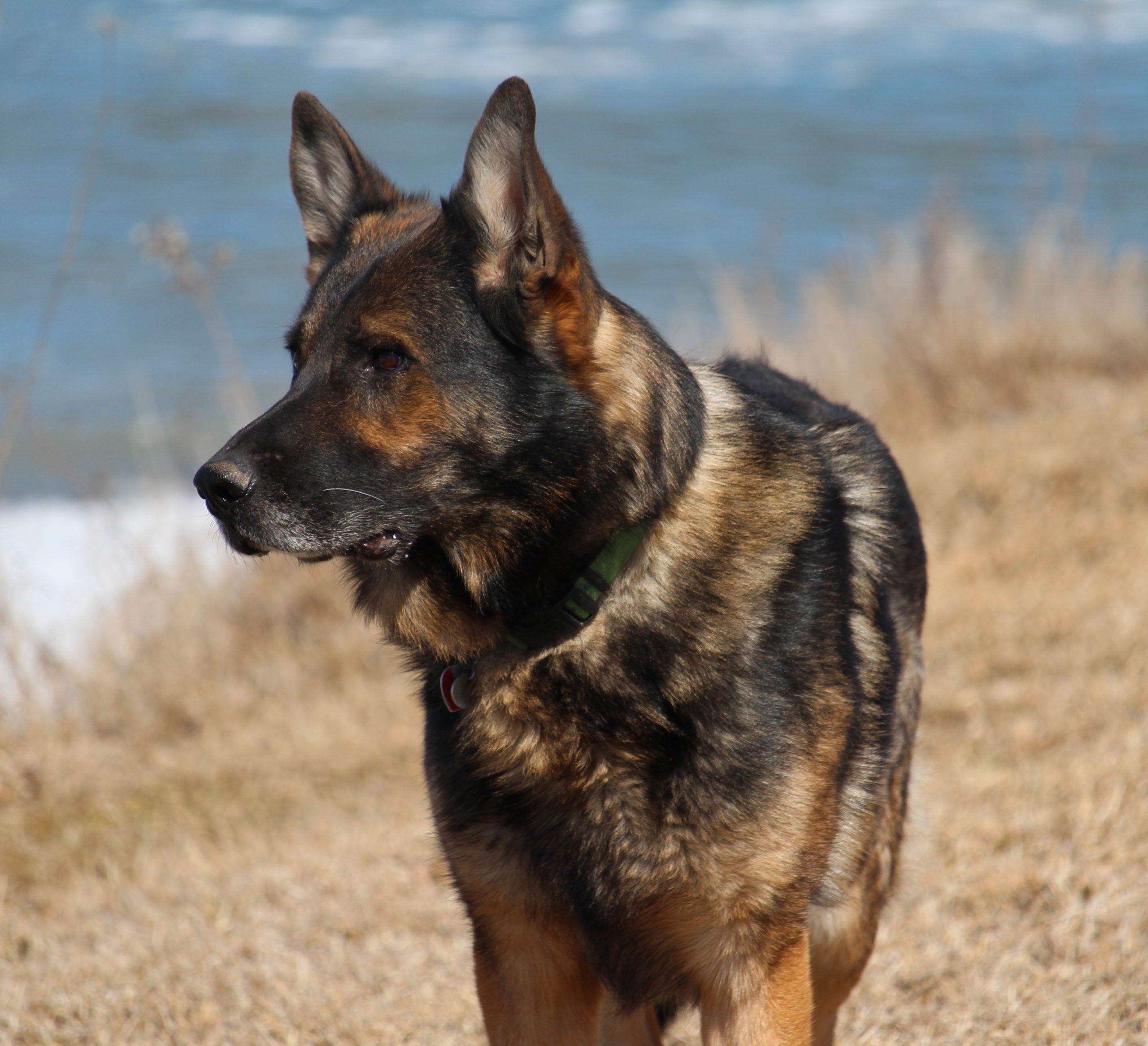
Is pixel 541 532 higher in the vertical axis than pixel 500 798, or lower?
higher

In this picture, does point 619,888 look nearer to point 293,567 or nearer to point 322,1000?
point 322,1000

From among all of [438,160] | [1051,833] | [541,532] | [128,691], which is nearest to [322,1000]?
[541,532]

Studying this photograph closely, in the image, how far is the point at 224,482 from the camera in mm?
2438

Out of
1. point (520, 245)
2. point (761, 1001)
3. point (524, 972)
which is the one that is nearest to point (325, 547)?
point (520, 245)

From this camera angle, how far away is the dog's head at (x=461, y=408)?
8.11ft

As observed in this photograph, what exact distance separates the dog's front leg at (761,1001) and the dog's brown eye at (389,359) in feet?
4.46

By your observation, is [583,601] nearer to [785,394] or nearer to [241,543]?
[241,543]

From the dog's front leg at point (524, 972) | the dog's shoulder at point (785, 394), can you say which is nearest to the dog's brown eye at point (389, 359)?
the dog's shoulder at point (785, 394)

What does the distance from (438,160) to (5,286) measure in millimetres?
6291

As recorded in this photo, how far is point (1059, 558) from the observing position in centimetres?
650

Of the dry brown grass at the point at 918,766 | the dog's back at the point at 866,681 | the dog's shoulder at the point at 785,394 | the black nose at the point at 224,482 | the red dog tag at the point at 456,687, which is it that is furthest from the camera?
the dry brown grass at the point at 918,766

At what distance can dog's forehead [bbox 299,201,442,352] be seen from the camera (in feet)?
8.61

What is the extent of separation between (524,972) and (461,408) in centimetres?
117

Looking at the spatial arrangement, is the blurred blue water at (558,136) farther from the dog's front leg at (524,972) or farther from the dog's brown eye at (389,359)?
the dog's front leg at (524,972)
